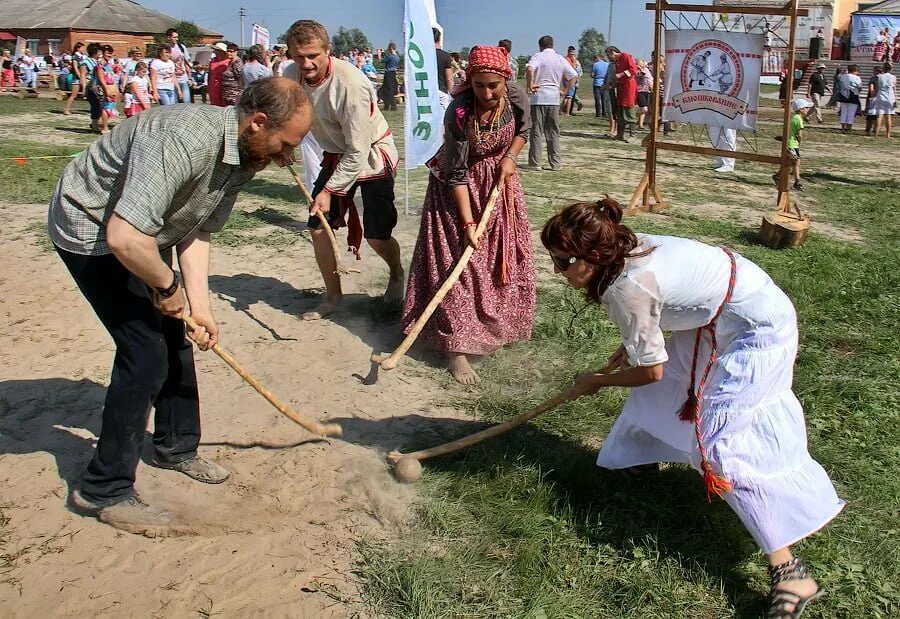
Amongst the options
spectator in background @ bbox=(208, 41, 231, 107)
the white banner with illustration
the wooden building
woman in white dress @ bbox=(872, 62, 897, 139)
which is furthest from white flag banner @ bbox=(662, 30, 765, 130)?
the wooden building

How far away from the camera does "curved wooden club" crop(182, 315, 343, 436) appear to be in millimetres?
2977

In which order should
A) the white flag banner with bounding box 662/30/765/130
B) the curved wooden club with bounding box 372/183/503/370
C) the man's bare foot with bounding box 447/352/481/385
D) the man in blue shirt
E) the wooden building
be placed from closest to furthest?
the curved wooden club with bounding box 372/183/503/370 < the man's bare foot with bounding box 447/352/481/385 < the white flag banner with bounding box 662/30/765/130 < the man in blue shirt < the wooden building

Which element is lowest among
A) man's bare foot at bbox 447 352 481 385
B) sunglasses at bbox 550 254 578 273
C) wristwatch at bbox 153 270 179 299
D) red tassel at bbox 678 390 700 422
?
man's bare foot at bbox 447 352 481 385

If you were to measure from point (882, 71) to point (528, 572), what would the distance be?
18853 mm

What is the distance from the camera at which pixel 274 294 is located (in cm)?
569

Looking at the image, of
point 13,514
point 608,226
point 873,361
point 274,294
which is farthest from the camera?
point 274,294

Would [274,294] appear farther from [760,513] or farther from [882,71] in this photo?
[882,71]

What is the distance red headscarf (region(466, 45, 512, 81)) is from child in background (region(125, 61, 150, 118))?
1218 centimetres

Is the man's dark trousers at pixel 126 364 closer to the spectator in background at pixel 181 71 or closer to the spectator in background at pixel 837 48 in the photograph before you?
the spectator in background at pixel 181 71

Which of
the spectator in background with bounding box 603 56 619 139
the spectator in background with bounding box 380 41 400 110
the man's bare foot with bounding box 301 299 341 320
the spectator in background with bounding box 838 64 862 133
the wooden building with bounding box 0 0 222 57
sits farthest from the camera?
the wooden building with bounding box 0 0 222 57

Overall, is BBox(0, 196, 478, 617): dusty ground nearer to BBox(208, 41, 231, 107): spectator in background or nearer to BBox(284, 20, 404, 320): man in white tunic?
BBox(284, 20, 404, 320): man in white tunic

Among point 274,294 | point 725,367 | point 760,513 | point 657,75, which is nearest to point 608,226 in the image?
point 725,367

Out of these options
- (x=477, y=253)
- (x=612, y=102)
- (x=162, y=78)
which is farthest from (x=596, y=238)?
(x=612, y=102)

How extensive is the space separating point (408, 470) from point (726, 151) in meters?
6.46
